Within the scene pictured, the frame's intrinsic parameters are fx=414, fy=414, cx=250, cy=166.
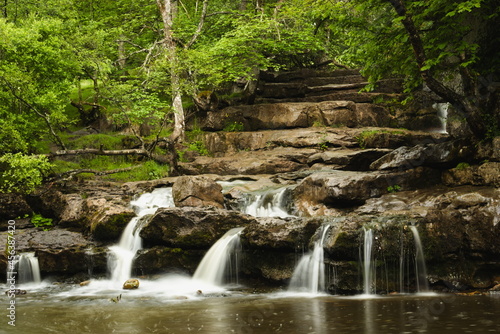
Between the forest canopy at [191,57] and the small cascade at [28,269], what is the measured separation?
111 inches

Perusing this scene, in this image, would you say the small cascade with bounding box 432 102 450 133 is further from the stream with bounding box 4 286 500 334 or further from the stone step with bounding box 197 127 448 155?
the stream with bounding box 4 286 500 334

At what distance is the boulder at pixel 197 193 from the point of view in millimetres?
→ 12805

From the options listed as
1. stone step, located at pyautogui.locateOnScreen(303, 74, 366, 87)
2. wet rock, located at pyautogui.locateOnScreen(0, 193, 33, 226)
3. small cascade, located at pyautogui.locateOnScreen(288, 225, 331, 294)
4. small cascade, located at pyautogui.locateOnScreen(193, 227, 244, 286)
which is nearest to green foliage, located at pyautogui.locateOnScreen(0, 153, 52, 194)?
wet rock, located at pyautogui.locateOnScreen(0, 193, 33, 226)

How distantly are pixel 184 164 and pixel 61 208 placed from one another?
6.30 m

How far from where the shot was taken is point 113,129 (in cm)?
2305

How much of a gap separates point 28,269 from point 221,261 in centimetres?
517

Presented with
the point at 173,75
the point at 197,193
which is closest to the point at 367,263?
the point at 197,193

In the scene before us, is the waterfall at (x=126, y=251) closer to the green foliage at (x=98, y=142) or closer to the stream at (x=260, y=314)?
the stream at (x=260, y=314)

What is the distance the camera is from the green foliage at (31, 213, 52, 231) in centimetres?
1299

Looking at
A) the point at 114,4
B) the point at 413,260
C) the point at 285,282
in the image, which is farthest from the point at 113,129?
the point at 413,260

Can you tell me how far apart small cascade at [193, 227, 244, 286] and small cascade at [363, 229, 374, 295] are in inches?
116

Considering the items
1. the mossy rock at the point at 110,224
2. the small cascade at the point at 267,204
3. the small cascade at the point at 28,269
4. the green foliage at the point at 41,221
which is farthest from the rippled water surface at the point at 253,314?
the green foliage at the point at 41,221

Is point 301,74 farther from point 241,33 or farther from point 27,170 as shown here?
point 27,170

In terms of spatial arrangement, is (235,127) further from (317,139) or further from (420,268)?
(420,268)
